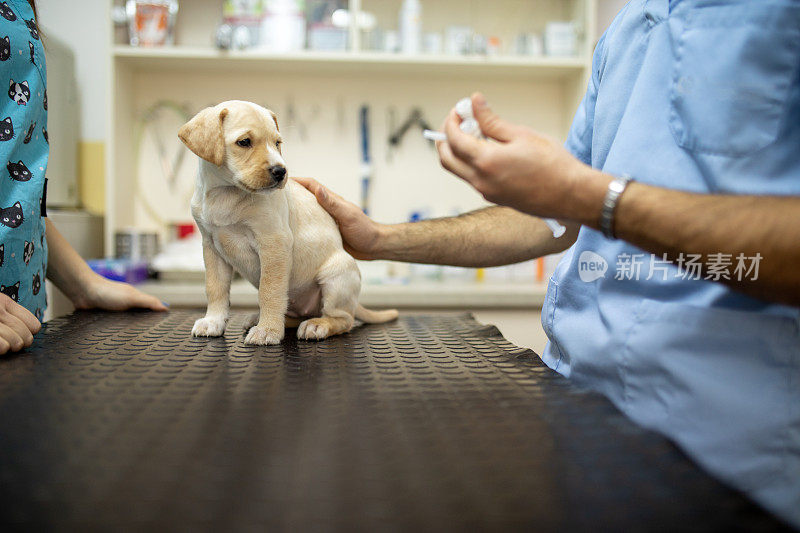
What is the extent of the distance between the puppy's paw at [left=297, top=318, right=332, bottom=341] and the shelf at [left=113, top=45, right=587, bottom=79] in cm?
139

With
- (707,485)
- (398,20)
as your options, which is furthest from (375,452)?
(398,20)

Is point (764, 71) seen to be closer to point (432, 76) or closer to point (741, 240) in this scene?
point (741, 240)

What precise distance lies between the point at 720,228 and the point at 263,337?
2.22 ft

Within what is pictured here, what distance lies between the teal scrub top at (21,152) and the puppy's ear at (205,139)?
0.27m

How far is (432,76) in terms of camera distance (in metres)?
2.42

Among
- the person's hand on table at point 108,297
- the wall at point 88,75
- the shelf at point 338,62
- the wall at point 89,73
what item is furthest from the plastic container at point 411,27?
the person's hand on table at point 108,297

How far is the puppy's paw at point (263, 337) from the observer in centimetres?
96

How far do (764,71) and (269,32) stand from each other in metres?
1.89

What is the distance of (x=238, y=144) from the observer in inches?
37.8

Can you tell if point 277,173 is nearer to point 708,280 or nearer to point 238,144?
point 238,144

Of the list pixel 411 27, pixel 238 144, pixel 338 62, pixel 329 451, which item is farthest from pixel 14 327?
pixel 411 27

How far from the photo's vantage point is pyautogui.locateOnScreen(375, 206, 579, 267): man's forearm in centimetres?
104

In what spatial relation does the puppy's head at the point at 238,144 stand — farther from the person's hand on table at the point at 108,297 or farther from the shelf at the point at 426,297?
the shelf at the point at 426,297

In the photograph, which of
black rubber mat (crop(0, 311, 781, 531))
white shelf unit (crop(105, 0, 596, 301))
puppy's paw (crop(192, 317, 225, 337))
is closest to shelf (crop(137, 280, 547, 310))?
white shelf unit (crop(105, 0, 596, 301))
